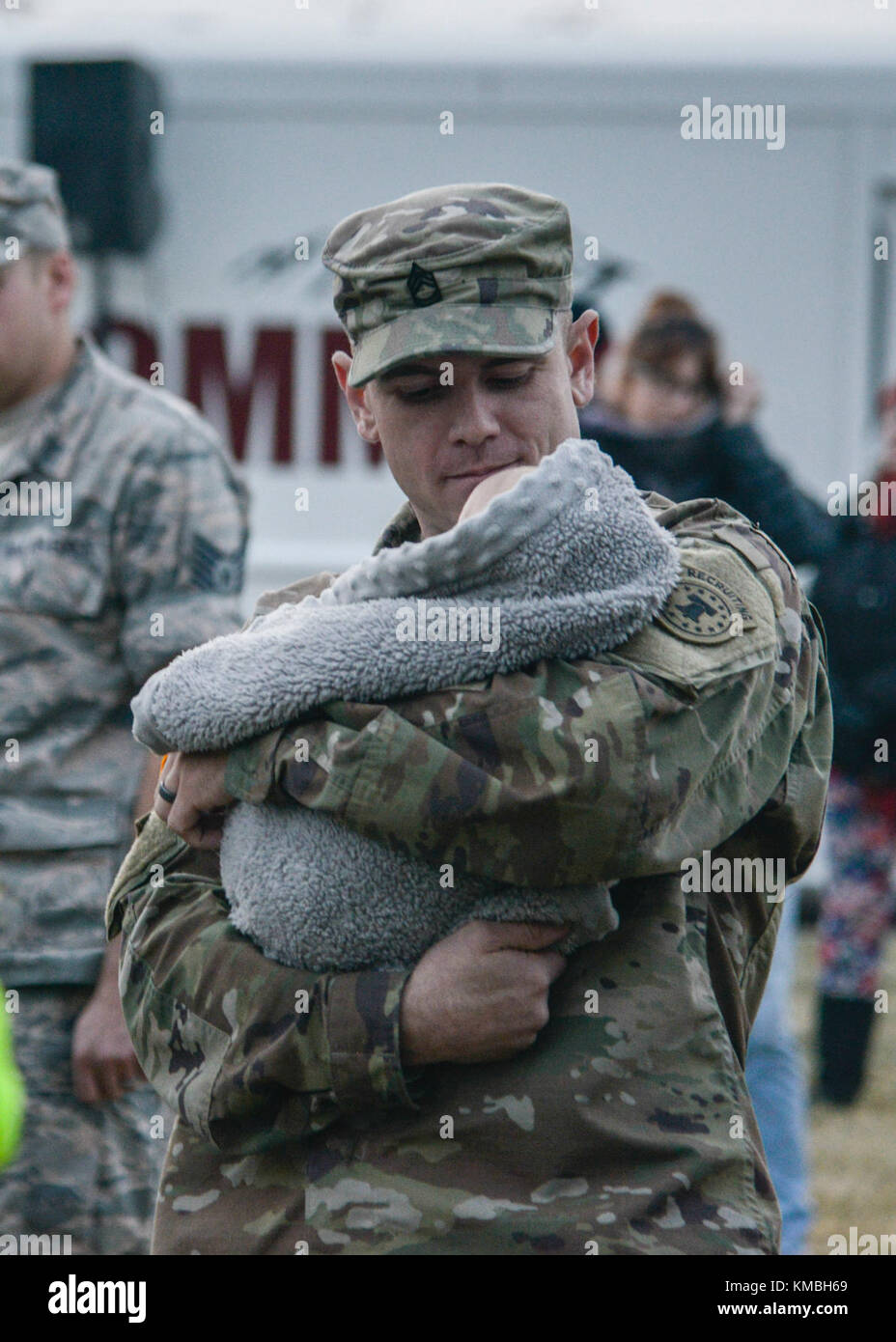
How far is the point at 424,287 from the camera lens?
145cm

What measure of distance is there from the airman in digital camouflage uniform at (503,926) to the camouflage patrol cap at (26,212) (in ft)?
5.35

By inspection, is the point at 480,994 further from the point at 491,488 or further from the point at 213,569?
the point at 213,569

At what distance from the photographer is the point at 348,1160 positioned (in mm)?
1403

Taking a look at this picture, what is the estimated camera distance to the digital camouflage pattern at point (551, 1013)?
133 centimetres

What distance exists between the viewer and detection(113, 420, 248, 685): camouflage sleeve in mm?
2799

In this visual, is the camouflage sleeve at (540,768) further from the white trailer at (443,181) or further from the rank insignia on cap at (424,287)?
the white trailer at (443,181)

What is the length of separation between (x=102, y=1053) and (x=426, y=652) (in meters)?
1.62

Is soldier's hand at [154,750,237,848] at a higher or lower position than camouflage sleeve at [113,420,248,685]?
lower

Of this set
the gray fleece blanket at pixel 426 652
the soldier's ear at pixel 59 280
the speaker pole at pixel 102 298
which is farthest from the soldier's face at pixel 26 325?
the speaker pole at pixel 102 298

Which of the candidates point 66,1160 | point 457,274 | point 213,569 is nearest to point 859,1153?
point 66,1160

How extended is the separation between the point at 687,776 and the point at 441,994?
267mm

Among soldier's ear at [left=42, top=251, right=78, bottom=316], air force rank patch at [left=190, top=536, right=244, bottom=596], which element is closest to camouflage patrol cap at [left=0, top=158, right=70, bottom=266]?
soldier's ear at [left=42, top=251, right=78, bottom=316]

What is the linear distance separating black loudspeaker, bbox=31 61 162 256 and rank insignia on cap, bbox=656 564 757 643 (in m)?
5.03

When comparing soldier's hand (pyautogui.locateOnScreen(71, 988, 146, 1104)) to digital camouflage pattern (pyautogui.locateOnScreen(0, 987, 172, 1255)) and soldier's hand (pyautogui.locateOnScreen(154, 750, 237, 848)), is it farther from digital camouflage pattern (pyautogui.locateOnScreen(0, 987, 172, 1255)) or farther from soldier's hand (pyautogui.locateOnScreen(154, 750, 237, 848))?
soldier's hand (pyautogui.locateOnScreen(154, 750, 237, 848))
